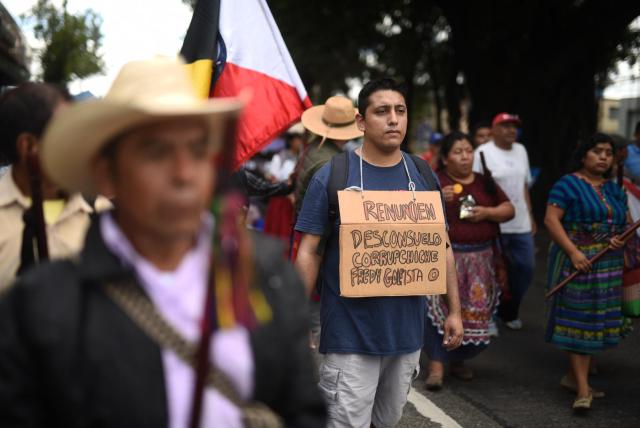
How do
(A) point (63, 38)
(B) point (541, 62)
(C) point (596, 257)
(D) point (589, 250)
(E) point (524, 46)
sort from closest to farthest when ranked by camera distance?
(C) point (596, 257) < (D) point (589, 250) < (B) point (541, 62) < (E) point (524, 46) < (A) point (63, 38)

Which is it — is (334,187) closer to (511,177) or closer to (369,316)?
(369,316)

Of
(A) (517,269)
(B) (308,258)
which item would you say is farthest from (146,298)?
(A) (517,269)

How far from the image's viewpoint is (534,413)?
5.48m

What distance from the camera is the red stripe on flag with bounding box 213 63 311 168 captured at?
521 cm

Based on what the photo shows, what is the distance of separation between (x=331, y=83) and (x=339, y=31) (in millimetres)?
16410

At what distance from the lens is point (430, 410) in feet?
18.1

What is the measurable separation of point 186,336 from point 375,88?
8.91 feet

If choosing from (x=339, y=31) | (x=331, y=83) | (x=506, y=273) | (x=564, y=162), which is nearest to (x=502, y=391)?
(x=506, y=273)

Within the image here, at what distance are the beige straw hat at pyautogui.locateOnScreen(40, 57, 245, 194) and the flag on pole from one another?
326cm

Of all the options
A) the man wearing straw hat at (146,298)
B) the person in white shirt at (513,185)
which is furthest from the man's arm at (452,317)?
the person in white shirt at (513,185)

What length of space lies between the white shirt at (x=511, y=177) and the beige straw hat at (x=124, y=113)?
633cm

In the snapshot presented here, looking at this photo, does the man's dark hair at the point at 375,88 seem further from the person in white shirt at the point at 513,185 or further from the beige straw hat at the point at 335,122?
the person in white shirt at the point at 513,185

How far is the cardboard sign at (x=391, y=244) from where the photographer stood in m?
3.87

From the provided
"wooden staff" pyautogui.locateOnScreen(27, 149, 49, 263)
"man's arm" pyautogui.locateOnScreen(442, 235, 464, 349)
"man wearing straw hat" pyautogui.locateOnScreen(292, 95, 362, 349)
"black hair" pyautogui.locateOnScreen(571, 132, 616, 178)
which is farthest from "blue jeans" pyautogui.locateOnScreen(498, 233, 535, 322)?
"wooden staff" pyautogui.locateOnScreen(27, 149, 49, 263)
